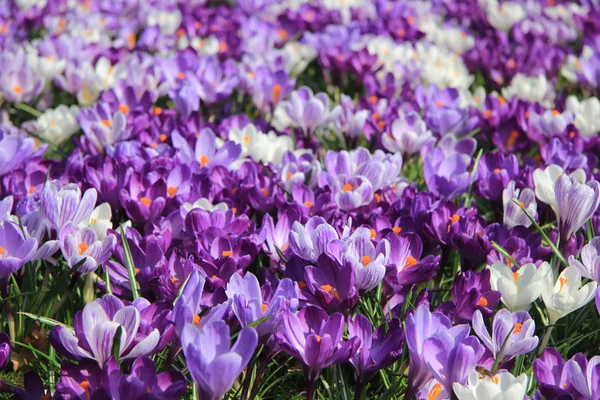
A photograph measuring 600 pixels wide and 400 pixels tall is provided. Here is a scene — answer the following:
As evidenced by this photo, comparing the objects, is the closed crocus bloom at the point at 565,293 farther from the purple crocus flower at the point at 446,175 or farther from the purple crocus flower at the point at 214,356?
the purple crocus flower at the point at 214,356

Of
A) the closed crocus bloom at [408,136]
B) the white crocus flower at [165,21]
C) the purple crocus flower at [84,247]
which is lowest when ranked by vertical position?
the white crocus flower at [165,21]

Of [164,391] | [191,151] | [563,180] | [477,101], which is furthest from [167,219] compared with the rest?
[477,101]

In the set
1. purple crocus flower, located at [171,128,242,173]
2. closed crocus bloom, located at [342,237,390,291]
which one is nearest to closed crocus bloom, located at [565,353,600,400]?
closed crocus bloom, located at [342,237,390,291]

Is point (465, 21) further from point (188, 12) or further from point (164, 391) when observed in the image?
point (164, 391)

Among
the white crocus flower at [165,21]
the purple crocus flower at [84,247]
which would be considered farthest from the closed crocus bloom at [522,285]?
the white crocus flower at [165,21]

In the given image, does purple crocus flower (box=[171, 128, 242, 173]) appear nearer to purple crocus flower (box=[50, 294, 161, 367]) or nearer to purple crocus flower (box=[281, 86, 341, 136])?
purple crocus flower (box=[281, 86, 341, 136])

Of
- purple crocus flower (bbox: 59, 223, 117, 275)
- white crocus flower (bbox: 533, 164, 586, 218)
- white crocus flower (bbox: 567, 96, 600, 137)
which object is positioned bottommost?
white crocus flower (bbox: 567, 96, 600, 137)
